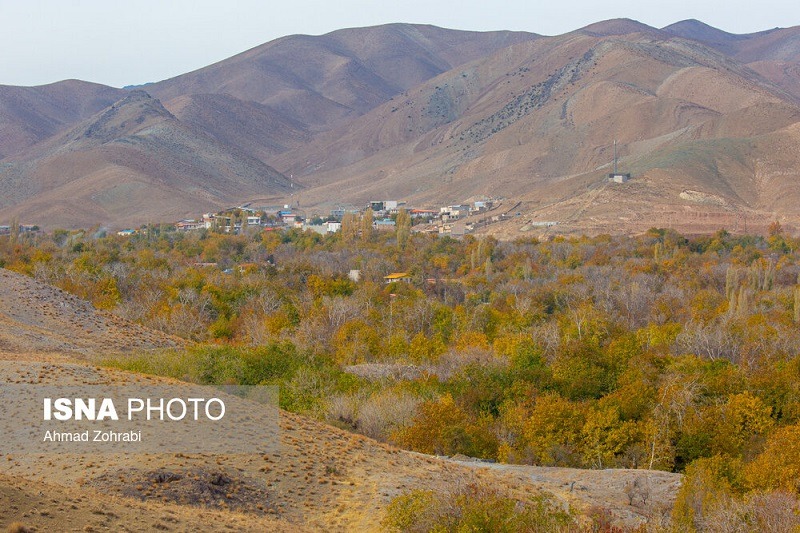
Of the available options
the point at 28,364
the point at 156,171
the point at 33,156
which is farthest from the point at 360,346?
the point at 33,156

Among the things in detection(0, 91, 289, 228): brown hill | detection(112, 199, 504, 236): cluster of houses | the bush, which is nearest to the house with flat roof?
detection(112, 199, 504, 236): cluster of houses

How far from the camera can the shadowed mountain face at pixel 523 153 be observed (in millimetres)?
92750

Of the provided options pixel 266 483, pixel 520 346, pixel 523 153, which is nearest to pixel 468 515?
pixel 266 483

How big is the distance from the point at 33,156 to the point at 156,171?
1246 inches

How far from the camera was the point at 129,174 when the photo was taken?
131m

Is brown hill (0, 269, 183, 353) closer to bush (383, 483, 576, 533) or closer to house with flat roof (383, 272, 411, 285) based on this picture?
bush (383, 483, 576, 533)

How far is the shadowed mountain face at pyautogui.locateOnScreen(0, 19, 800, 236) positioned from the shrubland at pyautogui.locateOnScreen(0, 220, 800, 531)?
71.9ft

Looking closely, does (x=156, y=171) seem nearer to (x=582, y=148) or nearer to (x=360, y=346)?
(x=582, y=148)

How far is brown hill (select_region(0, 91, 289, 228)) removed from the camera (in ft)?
392

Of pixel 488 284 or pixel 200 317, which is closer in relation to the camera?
pixel 200 317

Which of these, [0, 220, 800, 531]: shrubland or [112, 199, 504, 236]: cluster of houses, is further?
[112, 199, 504, 236]: cluster of houses

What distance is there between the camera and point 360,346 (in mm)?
38531

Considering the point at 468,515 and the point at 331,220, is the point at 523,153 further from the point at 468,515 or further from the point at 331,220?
the point at 468,515

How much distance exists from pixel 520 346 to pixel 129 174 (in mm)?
104925
